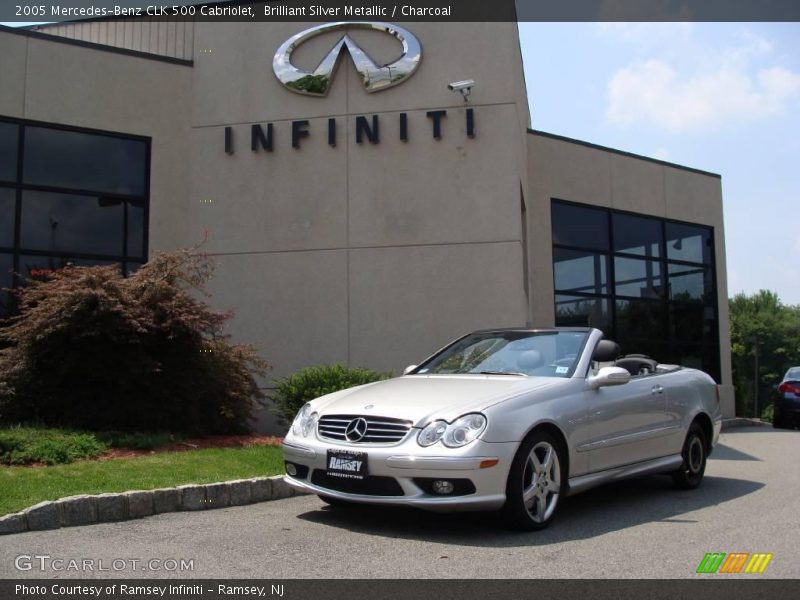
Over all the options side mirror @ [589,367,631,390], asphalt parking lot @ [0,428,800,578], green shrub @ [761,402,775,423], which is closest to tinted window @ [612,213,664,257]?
green shrub @ [761,402,775,423]

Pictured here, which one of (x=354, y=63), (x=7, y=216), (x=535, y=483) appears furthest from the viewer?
(x=354, y=63)

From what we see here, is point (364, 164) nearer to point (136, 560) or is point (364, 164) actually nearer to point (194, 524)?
point (194, 524)

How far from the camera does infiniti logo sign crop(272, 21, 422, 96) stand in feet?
42.6

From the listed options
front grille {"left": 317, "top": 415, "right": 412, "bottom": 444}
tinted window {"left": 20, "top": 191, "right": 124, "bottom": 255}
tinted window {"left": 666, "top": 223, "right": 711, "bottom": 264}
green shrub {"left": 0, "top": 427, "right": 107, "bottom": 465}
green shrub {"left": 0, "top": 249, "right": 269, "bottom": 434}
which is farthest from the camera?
tinted window {"left": 666, "top": 223, "right": 711, "bottom": 264}

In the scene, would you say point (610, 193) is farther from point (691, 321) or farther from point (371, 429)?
point (371, 429)

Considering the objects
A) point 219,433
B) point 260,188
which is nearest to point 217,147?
point 260,188

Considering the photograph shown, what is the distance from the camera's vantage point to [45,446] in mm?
7543

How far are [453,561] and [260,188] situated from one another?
9.35m

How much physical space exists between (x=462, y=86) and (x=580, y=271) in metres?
5.27

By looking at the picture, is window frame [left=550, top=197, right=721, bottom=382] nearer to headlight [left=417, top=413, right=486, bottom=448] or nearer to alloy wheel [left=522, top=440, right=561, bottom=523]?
alloy wheel [left=522, top=440, right=561, bottom=523]

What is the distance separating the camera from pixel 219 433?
989cm

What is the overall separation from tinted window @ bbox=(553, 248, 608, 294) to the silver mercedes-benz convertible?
855 cm

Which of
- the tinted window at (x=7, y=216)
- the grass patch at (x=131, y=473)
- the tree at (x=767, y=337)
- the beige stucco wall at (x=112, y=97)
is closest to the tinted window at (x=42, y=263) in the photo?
the tinted window at (x=7, y=216)

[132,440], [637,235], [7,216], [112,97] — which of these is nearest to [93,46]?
[112,97]
